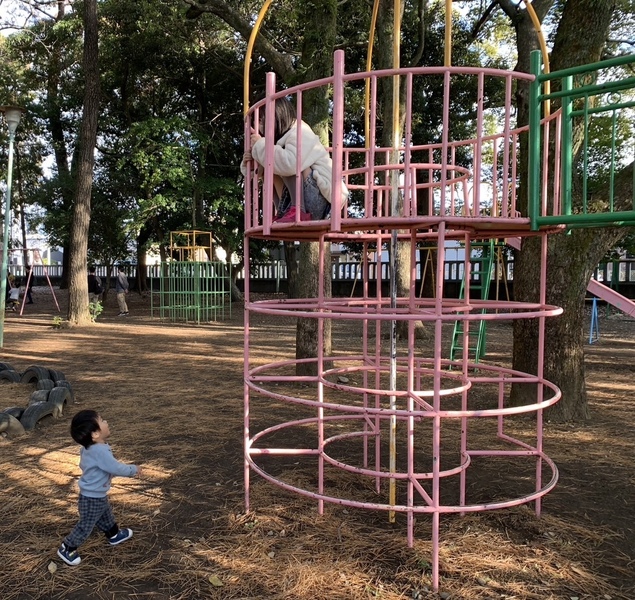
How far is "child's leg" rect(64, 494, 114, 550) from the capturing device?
2.83 metres

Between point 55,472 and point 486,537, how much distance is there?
285 centimetres

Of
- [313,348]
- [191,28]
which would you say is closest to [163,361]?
[313,348]

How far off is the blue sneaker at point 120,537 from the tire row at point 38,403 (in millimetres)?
2396

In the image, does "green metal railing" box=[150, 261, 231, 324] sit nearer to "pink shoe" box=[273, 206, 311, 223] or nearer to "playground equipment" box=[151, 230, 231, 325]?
"playground equipment" box=[151, 230, 231, 325]

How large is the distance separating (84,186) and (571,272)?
40.1ft

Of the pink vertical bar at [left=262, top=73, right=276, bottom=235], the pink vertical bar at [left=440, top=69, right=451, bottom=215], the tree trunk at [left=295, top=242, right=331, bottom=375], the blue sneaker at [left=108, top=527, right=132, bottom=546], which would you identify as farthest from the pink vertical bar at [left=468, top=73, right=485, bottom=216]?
the tree trunk at [left=295, top=242, right=331, bottom=375]

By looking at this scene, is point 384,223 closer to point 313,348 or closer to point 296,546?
point 296,546

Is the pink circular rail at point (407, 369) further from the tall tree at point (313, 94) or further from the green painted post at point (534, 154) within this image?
the tall tree at point (313, 94)

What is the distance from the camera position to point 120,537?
9.95 feet

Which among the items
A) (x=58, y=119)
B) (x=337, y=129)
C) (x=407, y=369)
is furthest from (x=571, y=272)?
(x=58, y=119)

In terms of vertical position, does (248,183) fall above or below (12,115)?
below

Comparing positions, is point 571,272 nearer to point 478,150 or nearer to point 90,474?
point 478,150

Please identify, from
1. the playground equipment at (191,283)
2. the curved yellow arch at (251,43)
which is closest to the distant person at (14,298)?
the playground equipment at (191,283)

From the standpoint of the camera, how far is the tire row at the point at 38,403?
495cm
